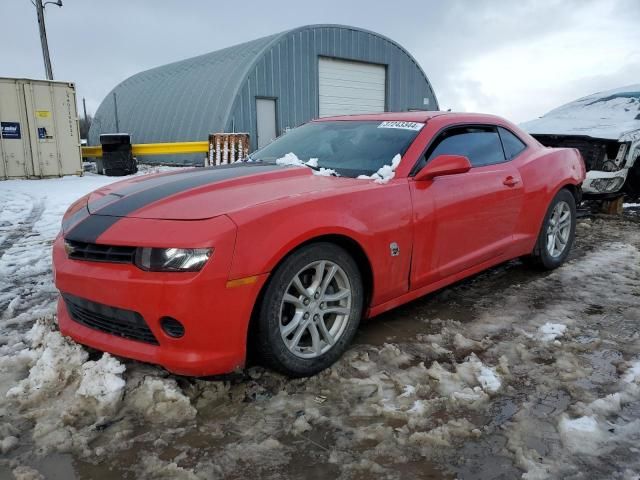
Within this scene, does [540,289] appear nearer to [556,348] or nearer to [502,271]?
[502,271]

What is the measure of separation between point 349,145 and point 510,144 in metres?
1.55

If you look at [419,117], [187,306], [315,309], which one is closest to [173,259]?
[187,306]

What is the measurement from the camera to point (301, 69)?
17.3m

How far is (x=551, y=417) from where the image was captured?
2.25m

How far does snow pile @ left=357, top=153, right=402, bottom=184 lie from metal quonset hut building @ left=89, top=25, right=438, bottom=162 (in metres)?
13.6

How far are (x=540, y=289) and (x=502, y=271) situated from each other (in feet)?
1.86

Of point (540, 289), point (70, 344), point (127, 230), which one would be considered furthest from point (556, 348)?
point (70, 344)

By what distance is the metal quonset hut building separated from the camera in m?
16.4

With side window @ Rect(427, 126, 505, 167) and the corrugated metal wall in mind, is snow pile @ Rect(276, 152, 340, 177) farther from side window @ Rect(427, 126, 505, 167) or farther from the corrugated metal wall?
the corrugated metal wall

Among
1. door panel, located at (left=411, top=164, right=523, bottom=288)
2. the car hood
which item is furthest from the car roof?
the car hood

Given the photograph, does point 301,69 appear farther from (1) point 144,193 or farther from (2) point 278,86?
(1) point 144,193

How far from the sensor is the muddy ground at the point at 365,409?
1961 mm

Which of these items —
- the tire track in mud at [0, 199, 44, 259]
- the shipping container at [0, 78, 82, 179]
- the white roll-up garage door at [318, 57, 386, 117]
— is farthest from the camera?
the white roll-up garage door at [318, 57, 386, 117]

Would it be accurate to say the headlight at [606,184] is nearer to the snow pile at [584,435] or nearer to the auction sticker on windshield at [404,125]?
the auction sticker on windshield at [404,125]
